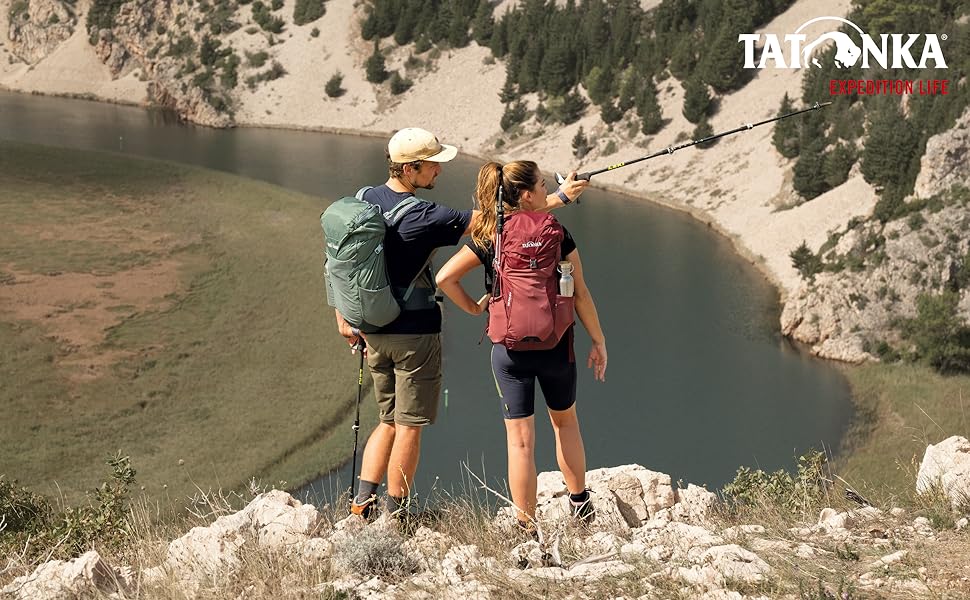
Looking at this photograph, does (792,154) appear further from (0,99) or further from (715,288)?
(0,99)

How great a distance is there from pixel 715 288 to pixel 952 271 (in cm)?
910

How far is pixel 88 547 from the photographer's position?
852 centimetres

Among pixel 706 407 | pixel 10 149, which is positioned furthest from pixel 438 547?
pixel 10 149

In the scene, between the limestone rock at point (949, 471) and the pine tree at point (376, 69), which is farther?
the pine tree at point (376, 69)

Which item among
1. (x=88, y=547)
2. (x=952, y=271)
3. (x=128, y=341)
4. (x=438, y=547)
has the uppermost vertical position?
(x=438, y=547)

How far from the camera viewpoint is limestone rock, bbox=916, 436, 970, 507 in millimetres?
8375

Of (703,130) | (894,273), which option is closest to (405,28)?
(703,130)

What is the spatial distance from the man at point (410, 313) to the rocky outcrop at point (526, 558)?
1.86 feet

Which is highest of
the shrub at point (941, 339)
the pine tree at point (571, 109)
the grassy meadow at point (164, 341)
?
the pine tree at point (571, 109)

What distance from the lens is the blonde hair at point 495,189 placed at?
322 inches

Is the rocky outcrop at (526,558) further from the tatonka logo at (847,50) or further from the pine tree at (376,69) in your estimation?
the pine tree at (376,69)

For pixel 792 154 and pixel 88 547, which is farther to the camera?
pixel 792 154

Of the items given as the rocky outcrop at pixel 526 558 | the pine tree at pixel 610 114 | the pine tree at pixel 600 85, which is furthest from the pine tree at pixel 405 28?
the rocky outcrop at pixel 526 558

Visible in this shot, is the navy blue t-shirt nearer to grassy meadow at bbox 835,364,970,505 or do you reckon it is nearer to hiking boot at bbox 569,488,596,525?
hiking boot at bbox 569,488,596,525
